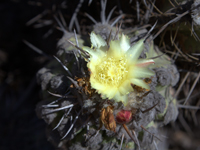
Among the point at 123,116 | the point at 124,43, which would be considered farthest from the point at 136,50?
the point at 123,116

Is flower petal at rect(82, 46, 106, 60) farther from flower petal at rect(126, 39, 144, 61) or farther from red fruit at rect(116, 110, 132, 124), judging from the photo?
red fruit at rect(116, 110, 132, 124)

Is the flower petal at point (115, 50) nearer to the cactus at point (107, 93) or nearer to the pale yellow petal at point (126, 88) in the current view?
the cactus at point (107, 93)

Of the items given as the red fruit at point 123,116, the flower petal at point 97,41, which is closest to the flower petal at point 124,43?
the flower petal at point 97,41

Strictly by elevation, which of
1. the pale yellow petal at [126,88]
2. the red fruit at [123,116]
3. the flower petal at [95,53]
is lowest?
the red fruit at [123,116]

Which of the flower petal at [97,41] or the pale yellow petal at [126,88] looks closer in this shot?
the pale yellow petal at [126,88]

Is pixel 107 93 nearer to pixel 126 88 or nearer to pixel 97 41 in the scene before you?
pixel 126 88

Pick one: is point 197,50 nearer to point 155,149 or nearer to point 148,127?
point 148,127

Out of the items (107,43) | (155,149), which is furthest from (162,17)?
(155,149)
